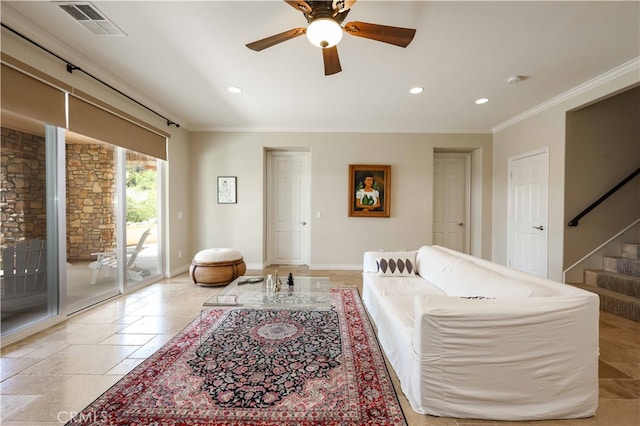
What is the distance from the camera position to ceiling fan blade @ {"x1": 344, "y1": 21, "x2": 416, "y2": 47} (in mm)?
1799

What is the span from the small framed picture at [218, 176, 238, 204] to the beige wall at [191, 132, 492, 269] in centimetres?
8

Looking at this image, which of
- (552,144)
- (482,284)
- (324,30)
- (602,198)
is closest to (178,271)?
(324,30)

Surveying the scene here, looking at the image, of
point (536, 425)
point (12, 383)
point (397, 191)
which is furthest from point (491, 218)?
point (12, 383)

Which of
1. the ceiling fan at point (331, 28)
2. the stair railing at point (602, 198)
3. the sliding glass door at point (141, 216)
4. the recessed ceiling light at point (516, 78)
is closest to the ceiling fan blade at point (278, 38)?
the ceiling fan at point (331, 28)

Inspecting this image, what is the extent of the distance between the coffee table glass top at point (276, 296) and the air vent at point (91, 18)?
8.06 ft

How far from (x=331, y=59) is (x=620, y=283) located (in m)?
4.24

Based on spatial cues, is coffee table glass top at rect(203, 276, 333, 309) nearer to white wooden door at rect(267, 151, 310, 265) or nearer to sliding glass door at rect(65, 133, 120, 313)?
sliding glass door at rect(65, 133, 120, 313)

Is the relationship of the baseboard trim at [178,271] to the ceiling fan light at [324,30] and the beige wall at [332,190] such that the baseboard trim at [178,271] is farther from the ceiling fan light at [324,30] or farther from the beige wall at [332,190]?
the ceiling fan light at [324,30]

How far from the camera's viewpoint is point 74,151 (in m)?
2.91

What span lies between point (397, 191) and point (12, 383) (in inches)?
200

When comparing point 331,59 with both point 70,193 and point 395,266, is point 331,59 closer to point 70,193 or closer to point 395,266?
point 395,266

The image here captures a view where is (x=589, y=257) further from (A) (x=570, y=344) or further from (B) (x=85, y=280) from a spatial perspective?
(B) (x=85, y=280)

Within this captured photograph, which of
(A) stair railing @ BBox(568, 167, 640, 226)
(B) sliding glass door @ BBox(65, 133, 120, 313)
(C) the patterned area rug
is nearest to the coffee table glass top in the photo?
(C) the patterned area rug

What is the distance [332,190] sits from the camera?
5.04 meters
